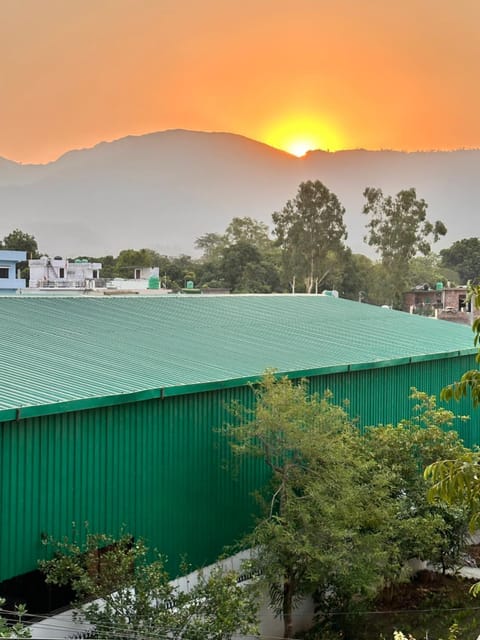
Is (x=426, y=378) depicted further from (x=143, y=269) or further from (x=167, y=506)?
(x=143, y=269)

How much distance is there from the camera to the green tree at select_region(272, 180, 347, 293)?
63656 mm

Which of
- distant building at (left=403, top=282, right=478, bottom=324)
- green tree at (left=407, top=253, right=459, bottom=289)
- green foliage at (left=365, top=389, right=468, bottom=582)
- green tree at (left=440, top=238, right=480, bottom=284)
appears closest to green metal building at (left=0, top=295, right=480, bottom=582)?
green foliage at (left=365, top=389, right=468, bottom=582)

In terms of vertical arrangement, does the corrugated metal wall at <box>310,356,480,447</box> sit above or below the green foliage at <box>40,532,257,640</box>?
above

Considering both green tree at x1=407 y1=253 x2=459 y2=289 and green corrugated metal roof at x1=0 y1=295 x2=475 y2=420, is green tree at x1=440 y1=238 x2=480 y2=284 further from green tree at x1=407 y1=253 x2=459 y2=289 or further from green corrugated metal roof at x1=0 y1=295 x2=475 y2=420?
green corrugated metal roof at x1=0 y1=295 x2=475 y2=420

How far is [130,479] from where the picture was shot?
10258mm

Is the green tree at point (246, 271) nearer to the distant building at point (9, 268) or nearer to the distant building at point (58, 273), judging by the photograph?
the distant building at point (58, 273)

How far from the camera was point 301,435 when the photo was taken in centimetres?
1038

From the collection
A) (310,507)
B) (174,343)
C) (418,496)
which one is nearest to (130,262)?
(174,343)

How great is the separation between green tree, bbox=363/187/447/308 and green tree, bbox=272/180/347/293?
3.29 meters

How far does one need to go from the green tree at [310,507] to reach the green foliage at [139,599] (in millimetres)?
1165

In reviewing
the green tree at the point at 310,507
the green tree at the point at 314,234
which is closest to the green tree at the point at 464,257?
the green tree at the point at 314,234

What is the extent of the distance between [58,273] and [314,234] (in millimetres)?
21246

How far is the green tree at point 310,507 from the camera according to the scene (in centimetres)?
1002

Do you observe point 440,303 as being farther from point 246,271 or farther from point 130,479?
point 130,479
